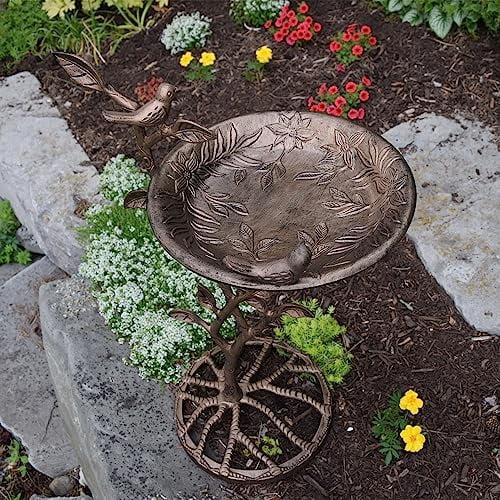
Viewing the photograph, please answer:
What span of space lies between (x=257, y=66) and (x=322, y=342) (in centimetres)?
201

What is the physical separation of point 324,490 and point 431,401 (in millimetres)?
608

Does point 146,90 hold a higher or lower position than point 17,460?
higher

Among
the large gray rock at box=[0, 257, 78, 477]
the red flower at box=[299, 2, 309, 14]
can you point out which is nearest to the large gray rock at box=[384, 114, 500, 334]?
the red flower at box=[299, 2, 309, 14]

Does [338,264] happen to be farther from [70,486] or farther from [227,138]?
[70,486]

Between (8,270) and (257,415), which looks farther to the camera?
(8,270)

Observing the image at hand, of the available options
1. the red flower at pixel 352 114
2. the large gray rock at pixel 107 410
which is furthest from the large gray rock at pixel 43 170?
the red flower at pixel 352 114

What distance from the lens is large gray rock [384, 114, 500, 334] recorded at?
366 cm

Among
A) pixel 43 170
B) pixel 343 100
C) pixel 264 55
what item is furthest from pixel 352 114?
pixel 43 170

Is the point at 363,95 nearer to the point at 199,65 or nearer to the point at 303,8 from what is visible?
the point at 303,8

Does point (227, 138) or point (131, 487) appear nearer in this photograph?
point (227, 138)

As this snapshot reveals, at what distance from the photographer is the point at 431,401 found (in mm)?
3369

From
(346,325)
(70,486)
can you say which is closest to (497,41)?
(346,325)

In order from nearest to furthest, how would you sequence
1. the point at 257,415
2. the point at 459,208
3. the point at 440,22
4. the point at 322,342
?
the point at 257,415 < the point at 322,342 < the point at 459,208 < the point at 440,22

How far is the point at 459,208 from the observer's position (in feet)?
A: 13.0
